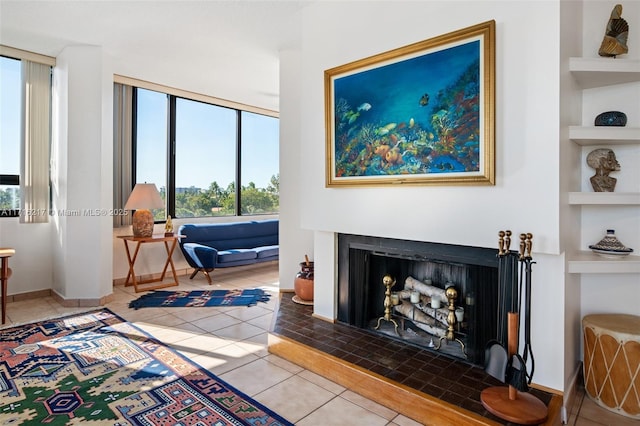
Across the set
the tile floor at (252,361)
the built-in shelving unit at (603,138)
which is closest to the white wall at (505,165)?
the built-in shelving unit at (603,138)

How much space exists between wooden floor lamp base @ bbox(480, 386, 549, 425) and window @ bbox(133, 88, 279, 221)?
5001mm

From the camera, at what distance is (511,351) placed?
1944 millimetres

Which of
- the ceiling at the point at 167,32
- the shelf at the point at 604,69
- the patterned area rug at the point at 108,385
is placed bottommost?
the patterned area rug at the point at 108,385

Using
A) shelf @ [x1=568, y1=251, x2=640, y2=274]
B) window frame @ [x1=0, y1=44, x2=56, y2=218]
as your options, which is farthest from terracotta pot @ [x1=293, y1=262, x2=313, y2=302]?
window frame @ [x1=0, y1=44, x2=56, y2=218]

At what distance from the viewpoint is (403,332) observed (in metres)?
2.87

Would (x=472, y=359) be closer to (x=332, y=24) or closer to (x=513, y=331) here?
(x=513, y=331)

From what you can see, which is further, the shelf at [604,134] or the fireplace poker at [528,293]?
the shelf at [604,134]

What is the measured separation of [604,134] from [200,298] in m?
4.17

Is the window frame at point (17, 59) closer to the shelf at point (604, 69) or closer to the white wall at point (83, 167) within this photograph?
the white wall at point (83, 167)

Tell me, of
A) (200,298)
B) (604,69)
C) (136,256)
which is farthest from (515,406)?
(136,256)

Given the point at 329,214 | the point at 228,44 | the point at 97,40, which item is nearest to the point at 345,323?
the point at 329,214

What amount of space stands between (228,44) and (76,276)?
308cm

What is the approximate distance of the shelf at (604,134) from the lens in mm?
2174

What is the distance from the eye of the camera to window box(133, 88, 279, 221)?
551cm
